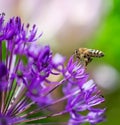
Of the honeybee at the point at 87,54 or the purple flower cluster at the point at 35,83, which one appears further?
the honeybee at the point at 87,54

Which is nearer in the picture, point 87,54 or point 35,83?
point 35,83

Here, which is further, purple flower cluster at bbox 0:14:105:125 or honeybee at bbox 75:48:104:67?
honeybee at bbox 75:48:104:67

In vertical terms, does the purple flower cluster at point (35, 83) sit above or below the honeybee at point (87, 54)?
below

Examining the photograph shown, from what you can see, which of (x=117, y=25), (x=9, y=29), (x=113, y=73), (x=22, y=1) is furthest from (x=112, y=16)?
(x=9, y=29)

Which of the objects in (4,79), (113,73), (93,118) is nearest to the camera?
(4,79)

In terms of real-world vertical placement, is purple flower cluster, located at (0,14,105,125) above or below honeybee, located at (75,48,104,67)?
below

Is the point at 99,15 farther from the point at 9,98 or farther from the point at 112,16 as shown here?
the point at 9,98

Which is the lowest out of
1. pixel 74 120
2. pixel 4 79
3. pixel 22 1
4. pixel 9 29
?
pixel 74 120

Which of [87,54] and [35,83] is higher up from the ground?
[87,54]
